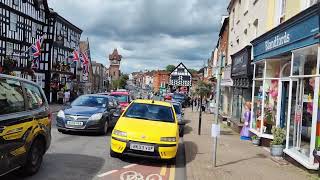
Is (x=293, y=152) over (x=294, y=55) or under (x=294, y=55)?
under

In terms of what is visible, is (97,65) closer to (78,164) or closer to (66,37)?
(66,37)

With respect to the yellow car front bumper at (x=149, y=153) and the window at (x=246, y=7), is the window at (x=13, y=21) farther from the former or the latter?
the yellow car front bumper at (x=149, y=153)

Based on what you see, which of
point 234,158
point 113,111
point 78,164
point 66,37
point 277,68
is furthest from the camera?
point 66,37

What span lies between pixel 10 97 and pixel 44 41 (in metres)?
42.1

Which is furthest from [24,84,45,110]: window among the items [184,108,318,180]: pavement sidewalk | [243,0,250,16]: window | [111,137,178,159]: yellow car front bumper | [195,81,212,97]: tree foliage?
[195,81,212,97]: tree foliage

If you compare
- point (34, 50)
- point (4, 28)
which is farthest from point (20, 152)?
point (4, 28)

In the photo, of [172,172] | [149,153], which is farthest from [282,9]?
[172,172]

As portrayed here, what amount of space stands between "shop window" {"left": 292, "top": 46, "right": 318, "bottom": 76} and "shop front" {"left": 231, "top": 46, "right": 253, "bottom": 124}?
253 inches

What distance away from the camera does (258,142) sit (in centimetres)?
1461

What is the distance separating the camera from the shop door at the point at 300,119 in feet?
33.9

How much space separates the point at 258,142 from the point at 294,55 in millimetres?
4105

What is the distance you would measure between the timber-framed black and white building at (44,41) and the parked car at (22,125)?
86.1 feet

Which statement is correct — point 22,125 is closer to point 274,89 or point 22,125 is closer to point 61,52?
point 274,89

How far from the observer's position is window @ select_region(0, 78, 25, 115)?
6.64 meters
